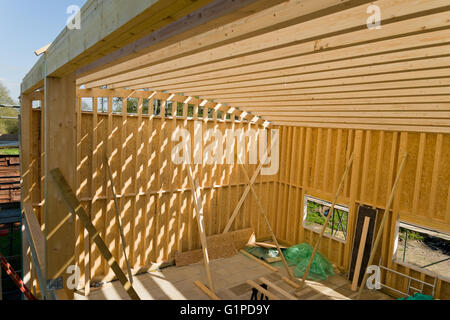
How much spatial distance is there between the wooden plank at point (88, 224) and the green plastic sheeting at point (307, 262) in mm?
6458

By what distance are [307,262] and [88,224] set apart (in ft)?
23.4

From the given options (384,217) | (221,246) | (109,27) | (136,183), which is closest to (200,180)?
(136,183)

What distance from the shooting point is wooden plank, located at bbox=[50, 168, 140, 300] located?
7.23 feet

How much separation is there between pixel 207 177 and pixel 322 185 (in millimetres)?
3483

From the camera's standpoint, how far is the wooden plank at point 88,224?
221 cm

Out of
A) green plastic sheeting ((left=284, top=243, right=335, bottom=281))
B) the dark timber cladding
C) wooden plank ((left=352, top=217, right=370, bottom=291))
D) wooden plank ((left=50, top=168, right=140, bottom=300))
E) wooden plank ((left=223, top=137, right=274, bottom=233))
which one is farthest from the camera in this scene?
wooden plank ((left=223, top=137, right=274, bottom=233))

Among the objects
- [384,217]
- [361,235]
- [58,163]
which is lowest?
[361,235]

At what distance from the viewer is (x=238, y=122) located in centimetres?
895

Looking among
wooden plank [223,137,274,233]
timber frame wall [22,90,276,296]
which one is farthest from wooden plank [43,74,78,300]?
wooden plank [223,137,274,233]

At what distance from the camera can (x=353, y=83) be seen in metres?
3.90

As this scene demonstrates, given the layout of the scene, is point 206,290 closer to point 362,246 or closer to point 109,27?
point 362,246

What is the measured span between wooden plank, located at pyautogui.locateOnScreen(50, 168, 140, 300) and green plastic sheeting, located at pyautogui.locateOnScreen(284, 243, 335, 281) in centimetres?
646

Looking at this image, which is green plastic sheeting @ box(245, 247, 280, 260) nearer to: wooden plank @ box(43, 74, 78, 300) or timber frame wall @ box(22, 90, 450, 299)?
timber frame wall @ box(22, 90, 450, 299)

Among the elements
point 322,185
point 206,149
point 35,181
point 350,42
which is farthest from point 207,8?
point 322,185
